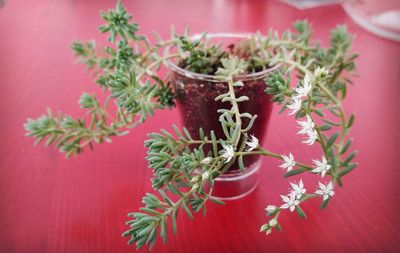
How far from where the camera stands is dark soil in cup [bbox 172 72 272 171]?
1.65ft

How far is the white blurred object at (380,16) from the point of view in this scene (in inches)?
37.8

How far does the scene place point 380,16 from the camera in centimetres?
98

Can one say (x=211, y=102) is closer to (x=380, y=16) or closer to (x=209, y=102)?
(x=209, y=102)

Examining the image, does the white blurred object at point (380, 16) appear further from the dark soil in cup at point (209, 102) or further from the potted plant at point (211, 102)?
the dark soil in cup at point (209, 102)

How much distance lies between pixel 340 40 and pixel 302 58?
0.07 meters

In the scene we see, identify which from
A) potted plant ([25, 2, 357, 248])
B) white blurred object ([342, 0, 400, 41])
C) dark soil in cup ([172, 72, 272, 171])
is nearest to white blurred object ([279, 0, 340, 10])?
white blurred object ([342, 0, 400, 41])

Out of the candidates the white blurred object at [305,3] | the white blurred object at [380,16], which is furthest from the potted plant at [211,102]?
the white blurred object at [305,3]

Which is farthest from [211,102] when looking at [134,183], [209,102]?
[134,183]

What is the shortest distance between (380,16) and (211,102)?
2.10 feet

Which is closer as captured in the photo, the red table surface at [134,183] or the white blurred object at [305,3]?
the red table surface at [134,183]

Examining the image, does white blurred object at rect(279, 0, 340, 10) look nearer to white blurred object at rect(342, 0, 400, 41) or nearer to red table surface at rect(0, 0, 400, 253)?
white blurred object at rect(342, 0, 400, 41)

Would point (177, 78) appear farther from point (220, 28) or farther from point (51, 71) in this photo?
point (220, 28)

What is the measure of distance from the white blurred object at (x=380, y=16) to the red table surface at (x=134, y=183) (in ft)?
0.19

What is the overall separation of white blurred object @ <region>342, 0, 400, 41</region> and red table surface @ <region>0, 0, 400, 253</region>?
0.19ft
